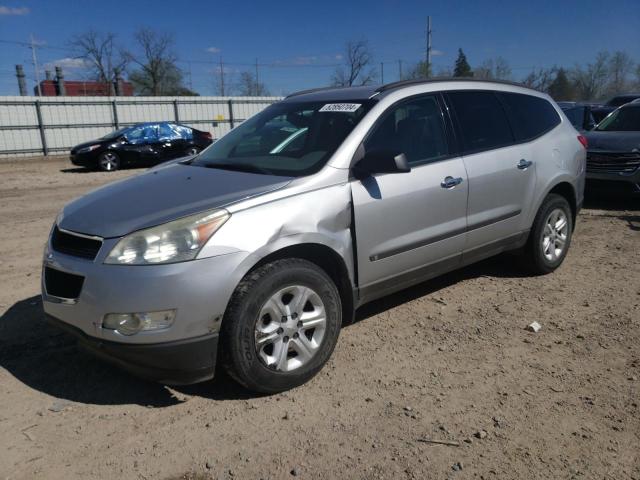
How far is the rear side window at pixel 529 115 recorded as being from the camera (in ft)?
16.1

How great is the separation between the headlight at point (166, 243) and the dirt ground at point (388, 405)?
3.09 feet

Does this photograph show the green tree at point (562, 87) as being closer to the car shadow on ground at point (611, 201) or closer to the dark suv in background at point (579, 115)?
the dark suv in background at point (579, 115)

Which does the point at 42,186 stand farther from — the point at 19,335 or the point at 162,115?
the point at 162,115

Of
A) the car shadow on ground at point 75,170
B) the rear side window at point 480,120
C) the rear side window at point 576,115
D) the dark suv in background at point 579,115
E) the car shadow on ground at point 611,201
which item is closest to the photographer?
the rear side window at point 480,120

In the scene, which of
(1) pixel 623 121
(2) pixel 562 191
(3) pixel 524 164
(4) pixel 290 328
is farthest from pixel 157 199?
(1) pixel 623 121

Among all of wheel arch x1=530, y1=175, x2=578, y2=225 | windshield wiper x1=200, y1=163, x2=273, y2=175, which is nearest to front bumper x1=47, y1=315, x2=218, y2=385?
windshield wiper x1=200, y1=163, x2=273, y2=175

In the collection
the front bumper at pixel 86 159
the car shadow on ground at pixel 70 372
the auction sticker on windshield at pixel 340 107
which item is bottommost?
the car shadow on ground at pixel 70 372

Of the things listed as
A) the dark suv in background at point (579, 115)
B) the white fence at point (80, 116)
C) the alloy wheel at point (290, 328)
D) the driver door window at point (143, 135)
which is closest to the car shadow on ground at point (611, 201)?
the dark suv in background at point (579, 115)

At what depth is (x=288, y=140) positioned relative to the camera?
402cm

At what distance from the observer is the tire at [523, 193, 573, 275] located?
16.6 ft

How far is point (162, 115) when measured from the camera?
2772 cm

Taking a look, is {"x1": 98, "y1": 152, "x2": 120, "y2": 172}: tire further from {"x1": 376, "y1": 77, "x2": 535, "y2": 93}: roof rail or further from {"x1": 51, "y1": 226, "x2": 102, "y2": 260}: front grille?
{"x1": 51, "y1": 226, "x2": 102, "y2": 260}: front grille

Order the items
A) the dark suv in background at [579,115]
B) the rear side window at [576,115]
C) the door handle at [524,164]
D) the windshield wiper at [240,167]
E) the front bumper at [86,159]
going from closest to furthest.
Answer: the windshield wiper at [240,167] < the door handle at [524,164] < the dark suv in background at [579,115] < the rear side window at [576,115] < the front bumper at [86,159]

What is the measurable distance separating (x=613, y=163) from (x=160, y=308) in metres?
7.84
